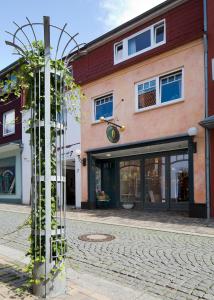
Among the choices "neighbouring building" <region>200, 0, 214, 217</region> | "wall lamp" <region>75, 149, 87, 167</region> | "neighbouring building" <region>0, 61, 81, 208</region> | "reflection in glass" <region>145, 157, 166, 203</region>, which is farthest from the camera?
"neighbouring building" <region>0, 61, 81, 208</region>

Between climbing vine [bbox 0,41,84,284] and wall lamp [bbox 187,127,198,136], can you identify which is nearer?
climbing vine [bbox 0,41,84,284]

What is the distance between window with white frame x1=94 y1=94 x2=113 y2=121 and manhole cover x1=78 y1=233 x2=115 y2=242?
7.67 m

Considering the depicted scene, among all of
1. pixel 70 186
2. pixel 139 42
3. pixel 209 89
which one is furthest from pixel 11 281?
pixel 70 186

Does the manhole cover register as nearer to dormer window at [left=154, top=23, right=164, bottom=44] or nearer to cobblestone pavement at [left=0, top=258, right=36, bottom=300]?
cobblestone pavement at [left=0, top=258, right=36, bottom=300]

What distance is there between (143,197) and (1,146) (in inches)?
423

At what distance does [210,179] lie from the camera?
11.3 meters

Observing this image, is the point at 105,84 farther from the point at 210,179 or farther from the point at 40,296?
the point at 40,296

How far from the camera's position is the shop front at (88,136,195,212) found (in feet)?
43.4

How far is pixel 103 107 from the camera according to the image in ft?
51.4

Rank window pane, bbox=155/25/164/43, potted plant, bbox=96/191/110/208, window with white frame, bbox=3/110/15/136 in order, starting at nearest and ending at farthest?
1. window pane, bbox=155/25/164/43
2. potted plant, bbox=96/191/110/208
3. window with white frame, bbox=3/110/15/136

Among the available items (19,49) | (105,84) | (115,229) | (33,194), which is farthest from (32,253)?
(105,84)

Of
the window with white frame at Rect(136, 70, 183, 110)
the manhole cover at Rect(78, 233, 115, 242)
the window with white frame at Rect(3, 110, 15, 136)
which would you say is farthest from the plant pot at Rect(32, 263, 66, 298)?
the window with white frame at Rect(3, 110, 15, 136)

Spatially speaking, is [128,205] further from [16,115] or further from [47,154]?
[47,154]

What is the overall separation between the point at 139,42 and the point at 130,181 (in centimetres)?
618
